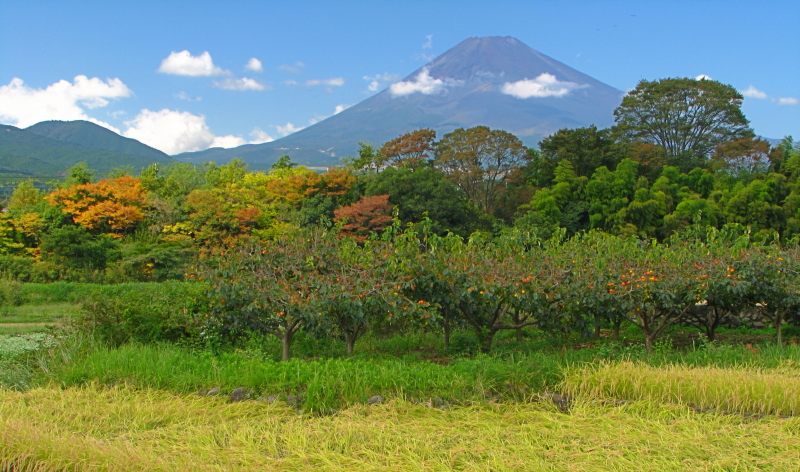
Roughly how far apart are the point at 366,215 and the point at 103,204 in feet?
27.9

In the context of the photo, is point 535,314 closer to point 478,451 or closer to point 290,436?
point 478,451

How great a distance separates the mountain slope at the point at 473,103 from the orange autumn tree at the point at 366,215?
54.3m

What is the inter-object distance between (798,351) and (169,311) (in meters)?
6.90

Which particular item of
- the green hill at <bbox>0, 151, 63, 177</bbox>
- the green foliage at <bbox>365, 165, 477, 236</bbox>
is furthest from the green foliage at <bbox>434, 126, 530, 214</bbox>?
the green hill at <bbox>0, 151, 63, 177</bbox>

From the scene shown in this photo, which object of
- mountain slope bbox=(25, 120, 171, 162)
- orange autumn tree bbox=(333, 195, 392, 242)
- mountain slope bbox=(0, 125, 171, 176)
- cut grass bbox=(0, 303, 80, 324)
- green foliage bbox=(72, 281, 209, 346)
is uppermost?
mountain slope bbox=(25, 120, 171, 162)

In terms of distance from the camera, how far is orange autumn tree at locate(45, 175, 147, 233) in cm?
1817

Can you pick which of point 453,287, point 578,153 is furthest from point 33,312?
point 578,153

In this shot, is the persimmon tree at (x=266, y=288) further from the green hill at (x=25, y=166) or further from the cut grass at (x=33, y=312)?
the green hill at (x=25, y=166)

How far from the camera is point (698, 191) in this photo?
24.1m

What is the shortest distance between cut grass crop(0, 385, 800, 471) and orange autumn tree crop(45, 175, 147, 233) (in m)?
15.0

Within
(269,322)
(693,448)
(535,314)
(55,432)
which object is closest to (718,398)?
(693,448)

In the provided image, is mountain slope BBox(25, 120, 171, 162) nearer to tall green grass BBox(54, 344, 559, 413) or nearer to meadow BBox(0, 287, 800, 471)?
tall green grass BBox(54, 344, 559, 413)

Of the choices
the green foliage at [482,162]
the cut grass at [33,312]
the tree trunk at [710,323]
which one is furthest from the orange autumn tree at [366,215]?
the tree trunk at [710,323]

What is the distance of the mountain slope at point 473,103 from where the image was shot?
83.8 meters
